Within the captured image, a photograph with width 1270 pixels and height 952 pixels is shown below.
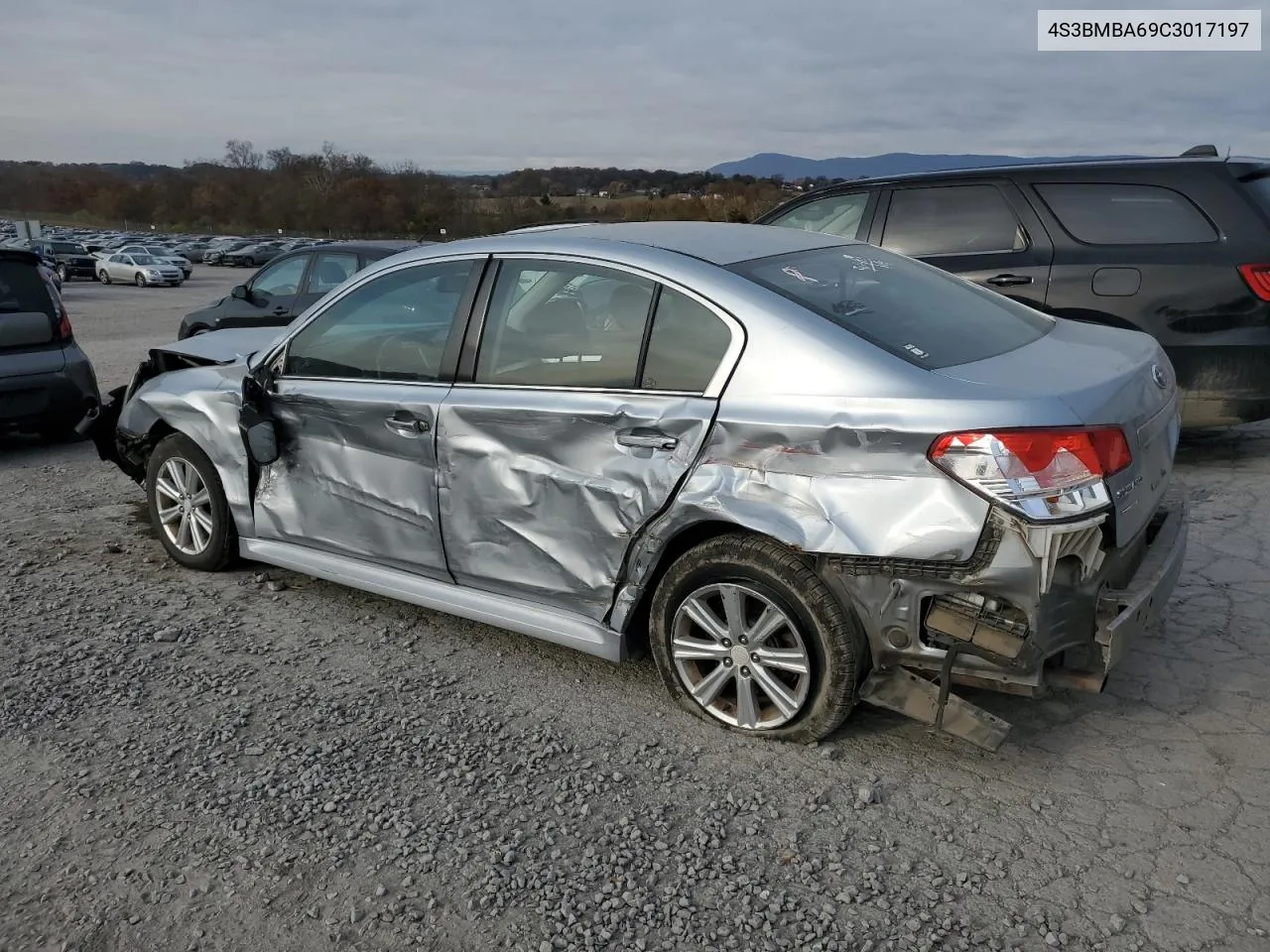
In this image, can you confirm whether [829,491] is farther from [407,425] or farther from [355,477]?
[355,477]

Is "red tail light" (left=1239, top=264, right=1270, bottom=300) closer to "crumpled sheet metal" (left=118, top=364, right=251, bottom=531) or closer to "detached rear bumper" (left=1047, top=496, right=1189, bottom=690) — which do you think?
"detached rear bumper" (left=1047, top=496, right=1189, bottom=690)

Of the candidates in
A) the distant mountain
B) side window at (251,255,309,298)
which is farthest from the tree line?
side window at (251,255,309,298)

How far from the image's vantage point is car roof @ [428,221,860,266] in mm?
3729

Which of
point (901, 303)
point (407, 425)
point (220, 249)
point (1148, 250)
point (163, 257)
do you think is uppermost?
point (901, 303)

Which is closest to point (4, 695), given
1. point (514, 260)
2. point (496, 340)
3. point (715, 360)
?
point (496, 340)

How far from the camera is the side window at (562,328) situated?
3.61m

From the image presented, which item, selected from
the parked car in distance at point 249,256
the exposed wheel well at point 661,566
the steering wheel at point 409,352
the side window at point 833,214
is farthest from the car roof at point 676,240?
the parked car in distance at point 249,256

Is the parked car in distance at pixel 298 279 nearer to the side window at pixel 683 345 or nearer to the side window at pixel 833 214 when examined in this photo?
the side window at pixel 833 214

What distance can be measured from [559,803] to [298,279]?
8637 mm

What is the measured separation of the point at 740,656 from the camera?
3428 millimetres

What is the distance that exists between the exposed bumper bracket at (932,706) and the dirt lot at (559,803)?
216mm

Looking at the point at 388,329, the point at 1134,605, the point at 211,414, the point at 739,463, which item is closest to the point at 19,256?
the point at 211,414

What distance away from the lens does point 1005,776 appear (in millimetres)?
3262

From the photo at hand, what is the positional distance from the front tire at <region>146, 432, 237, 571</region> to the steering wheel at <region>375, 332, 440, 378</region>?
49.3 inches
